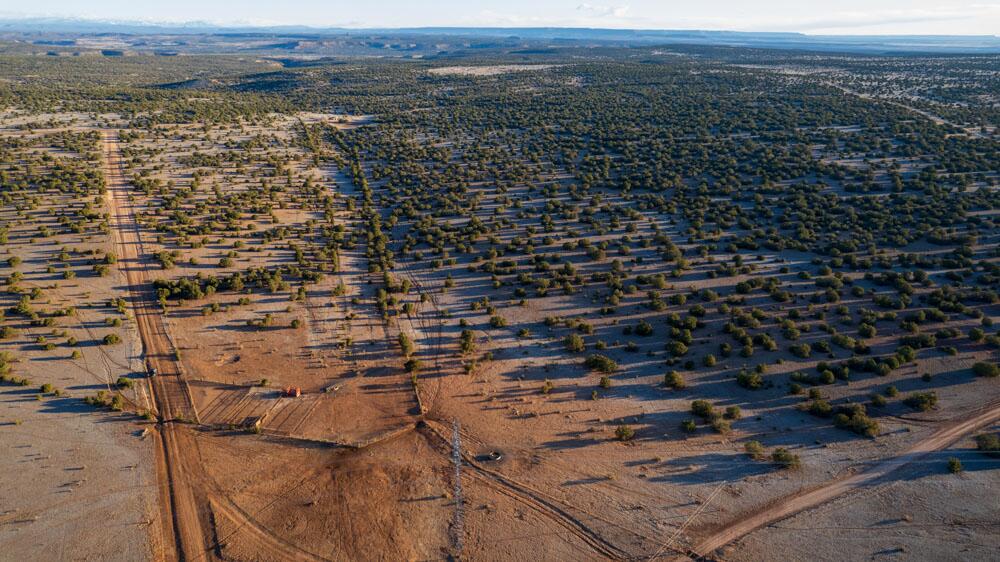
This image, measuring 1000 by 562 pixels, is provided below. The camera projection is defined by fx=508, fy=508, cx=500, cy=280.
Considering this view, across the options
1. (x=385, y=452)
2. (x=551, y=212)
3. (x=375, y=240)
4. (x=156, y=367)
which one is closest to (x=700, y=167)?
(x=551, y=212)

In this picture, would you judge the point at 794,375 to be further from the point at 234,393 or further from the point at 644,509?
the point at 234,393

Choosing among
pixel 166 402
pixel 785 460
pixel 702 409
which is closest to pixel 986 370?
pixel 785 460

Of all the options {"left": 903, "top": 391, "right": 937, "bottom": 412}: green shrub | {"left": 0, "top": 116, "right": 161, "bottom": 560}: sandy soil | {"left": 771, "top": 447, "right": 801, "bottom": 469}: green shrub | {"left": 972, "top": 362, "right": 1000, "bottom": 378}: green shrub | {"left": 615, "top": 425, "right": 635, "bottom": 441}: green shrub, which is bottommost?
{"left": 0, "top": 116, "right": 161, "bottom": 560}: sandy soil

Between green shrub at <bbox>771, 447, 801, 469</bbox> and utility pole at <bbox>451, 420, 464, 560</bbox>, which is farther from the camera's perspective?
green shrub at <bbox>771, 447, 801, 469</bbox>

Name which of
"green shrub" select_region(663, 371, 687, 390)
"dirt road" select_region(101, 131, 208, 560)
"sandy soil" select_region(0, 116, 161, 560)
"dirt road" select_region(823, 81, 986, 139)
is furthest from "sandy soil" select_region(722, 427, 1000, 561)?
"dirt road" select_region(823, 81, 986, 139)

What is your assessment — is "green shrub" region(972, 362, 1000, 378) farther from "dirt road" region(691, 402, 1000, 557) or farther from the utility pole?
the utility pole
